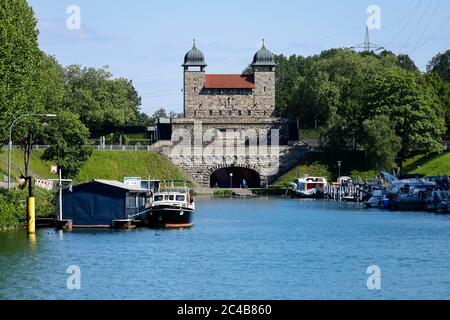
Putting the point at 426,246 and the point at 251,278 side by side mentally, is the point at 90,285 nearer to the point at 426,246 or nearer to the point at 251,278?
the point at 251,278

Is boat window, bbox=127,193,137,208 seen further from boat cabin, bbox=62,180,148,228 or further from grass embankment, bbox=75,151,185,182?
grass embankment, bbox=75,151,185,182

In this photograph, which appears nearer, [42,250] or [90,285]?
[90,285]

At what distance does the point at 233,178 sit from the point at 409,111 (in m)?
38.3

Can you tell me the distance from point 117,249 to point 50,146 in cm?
7045

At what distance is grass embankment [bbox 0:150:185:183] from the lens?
14662 cm

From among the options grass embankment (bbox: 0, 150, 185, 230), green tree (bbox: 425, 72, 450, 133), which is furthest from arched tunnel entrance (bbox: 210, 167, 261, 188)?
green tree (bbox: 425, 72, 450, 133)

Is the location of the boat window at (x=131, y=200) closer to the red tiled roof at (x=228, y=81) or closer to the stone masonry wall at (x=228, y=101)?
the stone masonry wall at (x=228, y=101)

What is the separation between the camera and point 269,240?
74.1 metres

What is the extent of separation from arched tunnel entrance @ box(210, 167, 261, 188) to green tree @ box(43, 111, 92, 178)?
4130 cm

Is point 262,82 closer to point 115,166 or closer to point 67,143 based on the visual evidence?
point 115,166

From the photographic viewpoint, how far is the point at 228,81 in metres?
178

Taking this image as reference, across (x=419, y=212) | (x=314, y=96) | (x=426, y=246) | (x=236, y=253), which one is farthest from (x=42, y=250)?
(x=314, y=96)

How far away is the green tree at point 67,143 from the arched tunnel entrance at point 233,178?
41.3 metres

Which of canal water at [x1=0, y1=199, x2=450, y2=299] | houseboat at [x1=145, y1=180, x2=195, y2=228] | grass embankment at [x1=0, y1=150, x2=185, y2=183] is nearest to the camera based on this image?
canal water at [x1=0, y1=199, x2=450, y2=299]
